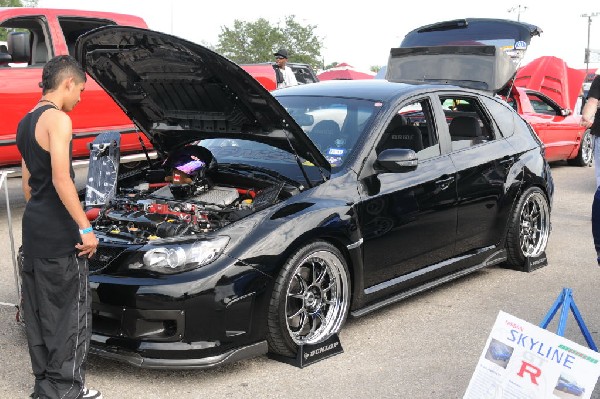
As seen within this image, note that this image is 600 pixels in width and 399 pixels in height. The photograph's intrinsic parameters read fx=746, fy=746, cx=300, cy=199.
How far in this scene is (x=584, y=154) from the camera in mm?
13898

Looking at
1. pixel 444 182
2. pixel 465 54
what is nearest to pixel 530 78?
pixel 465 54

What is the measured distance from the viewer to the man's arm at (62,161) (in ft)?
11.1

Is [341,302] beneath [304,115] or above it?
beneath

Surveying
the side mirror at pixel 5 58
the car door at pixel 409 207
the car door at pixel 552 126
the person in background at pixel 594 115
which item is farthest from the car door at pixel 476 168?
the car door at pixel 552 126

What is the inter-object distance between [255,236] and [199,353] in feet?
2.28

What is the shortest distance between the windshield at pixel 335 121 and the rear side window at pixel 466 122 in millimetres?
809

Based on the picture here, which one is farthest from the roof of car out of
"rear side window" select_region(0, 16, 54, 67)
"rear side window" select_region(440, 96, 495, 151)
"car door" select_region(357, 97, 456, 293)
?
"rear side window" select_region(0, 16, 54, 67)

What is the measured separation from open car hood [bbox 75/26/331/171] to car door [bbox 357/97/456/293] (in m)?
0.43

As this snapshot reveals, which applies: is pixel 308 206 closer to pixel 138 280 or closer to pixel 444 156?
pixel 138 280

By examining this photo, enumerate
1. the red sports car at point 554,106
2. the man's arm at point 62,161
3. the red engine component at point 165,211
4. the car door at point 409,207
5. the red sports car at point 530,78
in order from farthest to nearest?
the red sports car at point 554,106, the red sports car at point 530,78, the car door at point 409,207, the red engine component at point 165,211, the man's arm at point 62,161

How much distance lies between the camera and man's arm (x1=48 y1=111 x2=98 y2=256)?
3377 millimetres

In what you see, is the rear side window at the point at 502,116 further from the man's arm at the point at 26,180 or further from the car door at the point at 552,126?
the car door at the point at 552,126

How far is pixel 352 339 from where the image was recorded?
187 inches

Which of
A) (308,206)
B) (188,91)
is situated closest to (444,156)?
(308,206)
